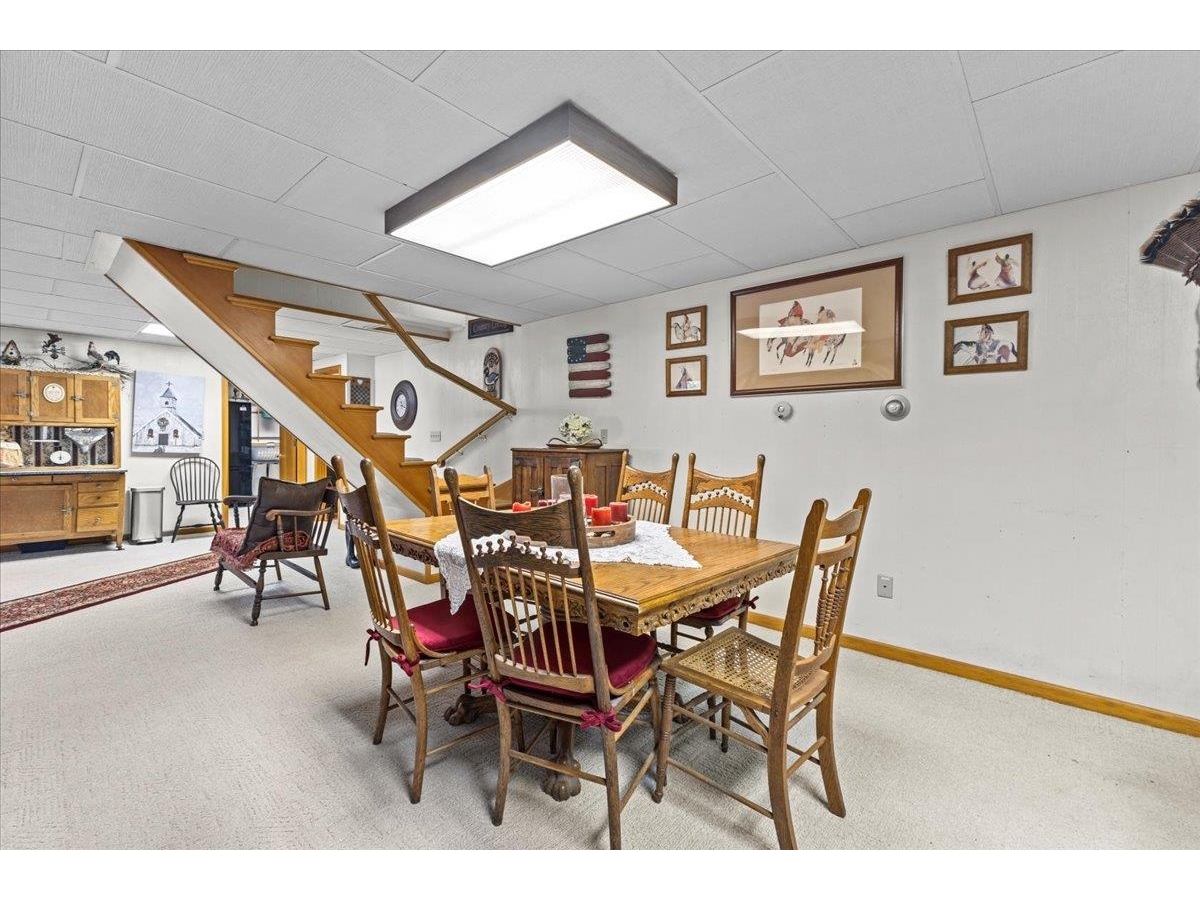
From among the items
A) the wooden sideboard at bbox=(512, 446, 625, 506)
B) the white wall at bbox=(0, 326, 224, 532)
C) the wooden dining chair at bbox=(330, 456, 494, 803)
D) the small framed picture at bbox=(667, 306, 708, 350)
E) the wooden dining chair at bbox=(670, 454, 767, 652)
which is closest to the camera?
the wooden dining chair at bbox=(330, 456, 494, 803)

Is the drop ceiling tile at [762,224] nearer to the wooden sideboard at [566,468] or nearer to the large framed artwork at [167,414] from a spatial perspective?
the wooden sideboard at [566,468]

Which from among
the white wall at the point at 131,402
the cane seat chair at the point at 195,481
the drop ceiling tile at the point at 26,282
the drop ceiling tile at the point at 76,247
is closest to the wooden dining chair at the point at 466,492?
the drop ceiling tile at the point at 76,247

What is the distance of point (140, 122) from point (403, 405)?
4.91 m

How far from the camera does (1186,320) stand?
2.20 metres

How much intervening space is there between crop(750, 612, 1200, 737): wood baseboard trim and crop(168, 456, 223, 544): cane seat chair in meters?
6.60

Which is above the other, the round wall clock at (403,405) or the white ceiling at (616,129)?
the white ceiling at (616,129)

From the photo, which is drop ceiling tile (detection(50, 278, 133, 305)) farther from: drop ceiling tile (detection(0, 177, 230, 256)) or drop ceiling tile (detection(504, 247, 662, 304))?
drop ceiling tile (detection(504, 247, 662, 304))

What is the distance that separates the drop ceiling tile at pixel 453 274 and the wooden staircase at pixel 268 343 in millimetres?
715

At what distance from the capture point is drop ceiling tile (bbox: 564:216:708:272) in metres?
2.75

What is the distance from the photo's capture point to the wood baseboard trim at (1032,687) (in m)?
2.24

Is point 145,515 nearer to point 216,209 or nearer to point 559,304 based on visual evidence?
point 216,209

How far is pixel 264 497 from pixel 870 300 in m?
3.94

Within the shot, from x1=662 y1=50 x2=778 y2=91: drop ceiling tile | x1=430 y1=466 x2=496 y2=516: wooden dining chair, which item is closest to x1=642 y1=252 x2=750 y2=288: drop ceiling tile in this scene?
x1=662 y1=50 x2=778 y2=91: drop ceiling tile

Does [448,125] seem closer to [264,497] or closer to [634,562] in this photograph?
[634,562]
